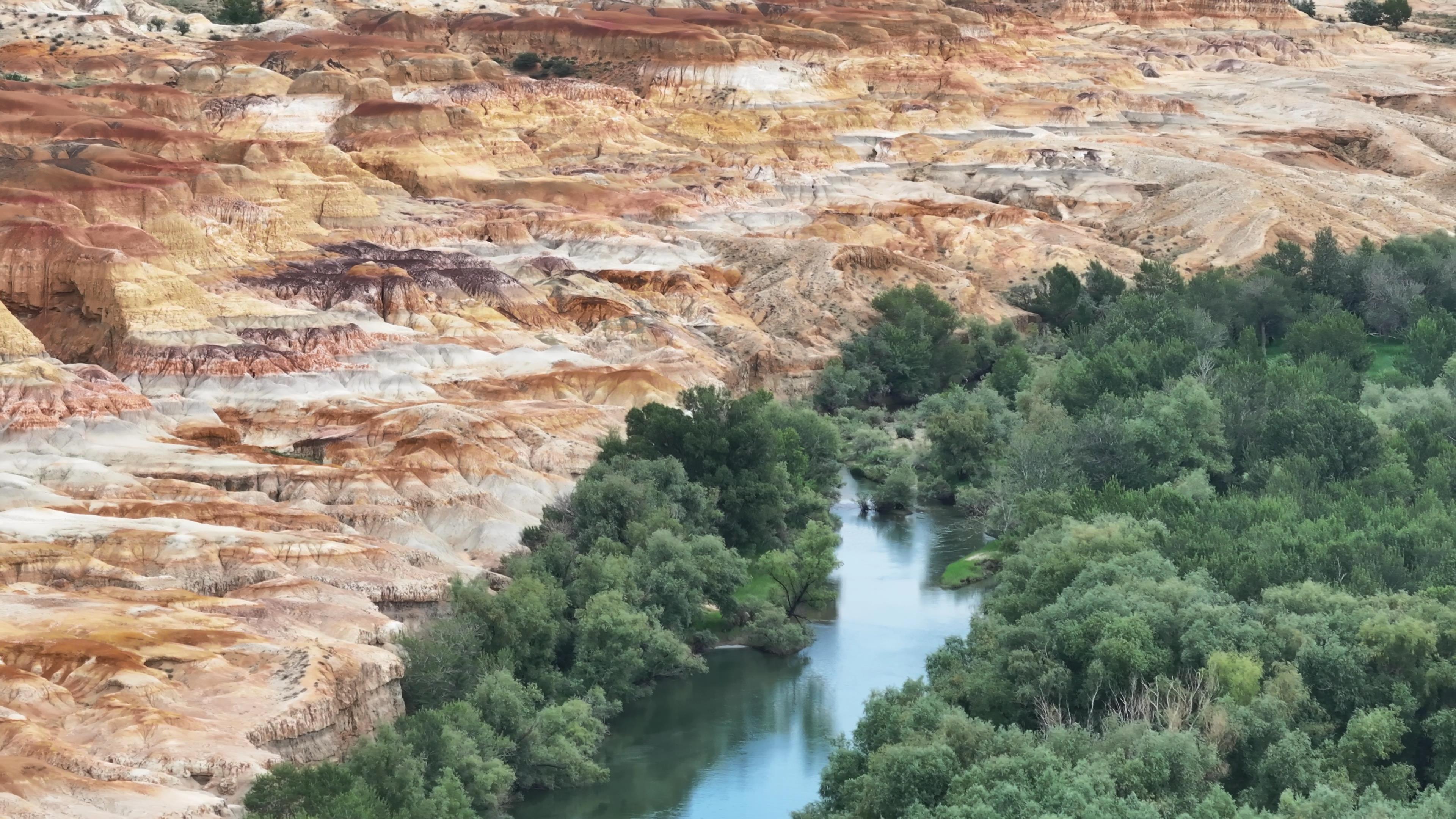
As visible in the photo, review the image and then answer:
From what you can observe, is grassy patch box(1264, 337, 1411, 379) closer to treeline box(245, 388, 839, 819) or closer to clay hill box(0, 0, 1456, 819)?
clay hill box(0, 0, 1456, 819)

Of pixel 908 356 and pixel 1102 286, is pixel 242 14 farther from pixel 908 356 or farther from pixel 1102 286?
pixel 908 356

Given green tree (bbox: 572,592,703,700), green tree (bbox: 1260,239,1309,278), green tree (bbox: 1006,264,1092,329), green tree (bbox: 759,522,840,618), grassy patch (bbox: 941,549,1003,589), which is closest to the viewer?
green tree (bbox: 572,592,703,700)

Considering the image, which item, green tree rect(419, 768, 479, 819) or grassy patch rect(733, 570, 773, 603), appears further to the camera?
grassy patch rect(733, 570, 773, 603)

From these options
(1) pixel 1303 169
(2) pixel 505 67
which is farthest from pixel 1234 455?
(2) pixel 505 67

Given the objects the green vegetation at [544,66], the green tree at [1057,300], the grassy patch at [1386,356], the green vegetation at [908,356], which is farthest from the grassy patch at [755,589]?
the green vegetation at [544,66]

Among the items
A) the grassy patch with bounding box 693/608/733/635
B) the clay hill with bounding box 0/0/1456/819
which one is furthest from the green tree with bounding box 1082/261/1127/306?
the grassy patch with bounding box 693/608/733/635

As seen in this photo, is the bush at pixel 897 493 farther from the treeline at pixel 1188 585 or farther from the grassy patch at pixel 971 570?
the grassy patch at pixel 971 570

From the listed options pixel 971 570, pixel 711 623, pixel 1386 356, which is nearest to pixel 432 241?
pixel 1386 356
